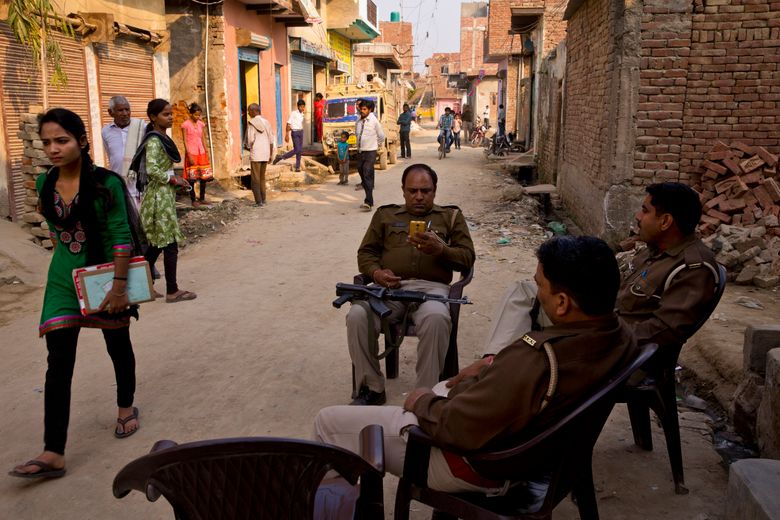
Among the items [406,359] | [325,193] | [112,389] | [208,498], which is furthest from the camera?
[325,193]

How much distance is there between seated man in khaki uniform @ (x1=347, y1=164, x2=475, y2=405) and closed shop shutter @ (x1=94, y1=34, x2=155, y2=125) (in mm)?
8115

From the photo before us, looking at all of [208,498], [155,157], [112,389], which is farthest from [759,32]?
[208,498]

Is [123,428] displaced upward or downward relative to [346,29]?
downward

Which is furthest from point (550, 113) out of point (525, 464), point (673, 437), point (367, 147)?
point (525, 464)

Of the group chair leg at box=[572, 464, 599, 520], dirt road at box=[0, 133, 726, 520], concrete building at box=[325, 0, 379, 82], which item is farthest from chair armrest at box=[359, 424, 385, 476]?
concrete building at box=[325, 0, 379, 82]

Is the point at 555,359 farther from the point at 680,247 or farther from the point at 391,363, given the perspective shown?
the point at 391,363

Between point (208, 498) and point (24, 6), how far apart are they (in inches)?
271

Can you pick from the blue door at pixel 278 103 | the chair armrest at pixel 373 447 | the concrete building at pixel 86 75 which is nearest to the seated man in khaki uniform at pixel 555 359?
the chair armrest at pixel 373 447

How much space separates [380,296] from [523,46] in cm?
2258

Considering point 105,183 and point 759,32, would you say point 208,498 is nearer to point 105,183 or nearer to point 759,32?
point 105,183

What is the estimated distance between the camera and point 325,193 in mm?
13797

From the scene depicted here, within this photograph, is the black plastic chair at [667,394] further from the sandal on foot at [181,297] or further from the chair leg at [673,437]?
the sandal on foot at [181,297]

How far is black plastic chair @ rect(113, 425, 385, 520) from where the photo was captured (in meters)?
1.52

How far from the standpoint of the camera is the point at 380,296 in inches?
146
